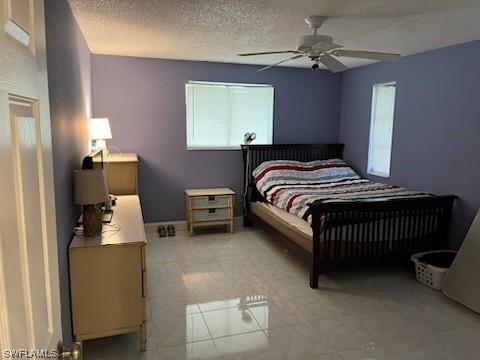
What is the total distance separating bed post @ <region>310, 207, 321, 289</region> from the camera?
10.2ft

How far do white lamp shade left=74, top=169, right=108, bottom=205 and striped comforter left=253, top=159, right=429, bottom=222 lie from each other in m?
1.90

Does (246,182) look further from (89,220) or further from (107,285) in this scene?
(107,285)

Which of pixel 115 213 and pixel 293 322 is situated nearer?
pixel 293 322

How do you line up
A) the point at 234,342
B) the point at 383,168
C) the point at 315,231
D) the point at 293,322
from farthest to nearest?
1. the point at 383,168
2. the point at 315,231
3. the point at 293,322
4. the point at 234,342

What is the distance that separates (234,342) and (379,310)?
1227 mm

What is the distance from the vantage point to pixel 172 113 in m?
4.72

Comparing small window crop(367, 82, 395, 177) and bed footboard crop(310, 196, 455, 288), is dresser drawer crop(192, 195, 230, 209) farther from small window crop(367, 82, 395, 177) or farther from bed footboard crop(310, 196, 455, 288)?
small window crop(367, 82, 395, 177)

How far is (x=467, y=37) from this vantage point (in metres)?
3.27

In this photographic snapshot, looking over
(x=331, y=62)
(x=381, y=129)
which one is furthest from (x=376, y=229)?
(x=381, y=129)

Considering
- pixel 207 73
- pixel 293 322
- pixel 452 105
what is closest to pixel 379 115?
pixel 452 105

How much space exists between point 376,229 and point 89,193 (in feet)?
8.11

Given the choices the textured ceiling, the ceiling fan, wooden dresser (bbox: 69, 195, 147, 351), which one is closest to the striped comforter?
the ceiling fan

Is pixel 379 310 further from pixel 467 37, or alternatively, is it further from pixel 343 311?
pixel 467 37

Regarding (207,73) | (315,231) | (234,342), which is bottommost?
(234,342)
